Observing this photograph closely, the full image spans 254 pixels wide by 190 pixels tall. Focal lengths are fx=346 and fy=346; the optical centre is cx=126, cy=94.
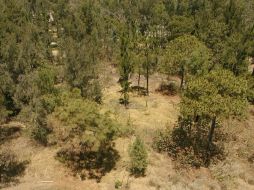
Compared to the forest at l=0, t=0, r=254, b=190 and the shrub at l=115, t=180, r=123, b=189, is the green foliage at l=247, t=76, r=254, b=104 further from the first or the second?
the shrub at l=115, t=180, r=123, b=189

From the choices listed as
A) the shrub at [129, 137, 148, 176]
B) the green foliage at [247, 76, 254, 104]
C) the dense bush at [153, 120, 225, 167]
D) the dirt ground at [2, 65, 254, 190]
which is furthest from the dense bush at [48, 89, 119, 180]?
the green foliage at [247, 76, 254, 104]

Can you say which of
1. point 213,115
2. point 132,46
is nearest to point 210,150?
point 213,115

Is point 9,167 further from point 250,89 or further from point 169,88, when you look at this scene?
point 250,89

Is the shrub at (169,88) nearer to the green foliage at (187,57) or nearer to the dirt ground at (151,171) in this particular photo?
the green foliage at (187,57)

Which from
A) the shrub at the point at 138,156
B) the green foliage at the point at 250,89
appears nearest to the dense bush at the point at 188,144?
the shrub at the point at 138,156

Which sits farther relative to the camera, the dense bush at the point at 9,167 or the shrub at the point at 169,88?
the shrub at the point at 169,88

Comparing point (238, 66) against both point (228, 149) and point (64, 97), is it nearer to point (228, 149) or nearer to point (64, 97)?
point (228, 149)
